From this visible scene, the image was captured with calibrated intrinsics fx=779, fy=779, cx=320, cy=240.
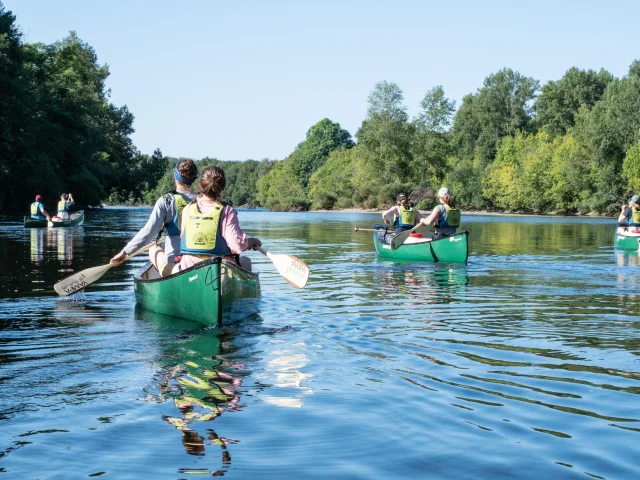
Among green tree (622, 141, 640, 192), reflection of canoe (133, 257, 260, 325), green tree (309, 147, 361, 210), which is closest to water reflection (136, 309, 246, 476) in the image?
reflection of canoe (133, 257, 260, 325)

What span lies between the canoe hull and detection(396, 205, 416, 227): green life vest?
6.82 meters

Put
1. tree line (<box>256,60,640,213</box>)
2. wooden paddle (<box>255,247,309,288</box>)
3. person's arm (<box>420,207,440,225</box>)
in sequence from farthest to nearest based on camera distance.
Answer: tree line (<box>256,60,640,213</box>) → person's arm (<box>420,207,440,225</box>) → wooden paddle (<box>255,247,309,288</box>)

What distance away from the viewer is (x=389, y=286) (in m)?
12.7

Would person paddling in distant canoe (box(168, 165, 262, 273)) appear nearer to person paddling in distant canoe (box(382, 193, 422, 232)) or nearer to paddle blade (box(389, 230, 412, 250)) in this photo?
paddle blade (box(389, 230, 412, 250))

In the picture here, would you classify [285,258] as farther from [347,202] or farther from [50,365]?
[347,202]

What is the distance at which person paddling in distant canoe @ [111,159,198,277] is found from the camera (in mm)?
8492

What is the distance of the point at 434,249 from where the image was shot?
55.1ft

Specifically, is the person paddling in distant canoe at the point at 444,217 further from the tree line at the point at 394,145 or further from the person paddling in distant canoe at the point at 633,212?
the tree line at the point at 394,145

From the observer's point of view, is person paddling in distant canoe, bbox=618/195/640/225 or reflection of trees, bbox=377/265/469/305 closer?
reflection of trees, bbox=377/265/469/305

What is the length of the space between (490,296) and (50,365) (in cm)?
685

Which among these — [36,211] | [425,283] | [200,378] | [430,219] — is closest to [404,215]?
[430,219]

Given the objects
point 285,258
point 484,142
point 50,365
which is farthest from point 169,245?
point 484,142

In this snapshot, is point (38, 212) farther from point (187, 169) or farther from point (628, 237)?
point (187, 169)

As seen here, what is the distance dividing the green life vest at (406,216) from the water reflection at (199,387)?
11046 millimetres
